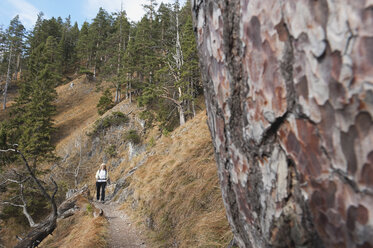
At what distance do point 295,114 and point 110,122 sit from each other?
76.6ft

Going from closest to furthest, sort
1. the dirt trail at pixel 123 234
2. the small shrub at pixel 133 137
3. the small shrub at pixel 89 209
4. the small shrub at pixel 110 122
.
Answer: the dirt trail at pixel 123 234 → the small shrub at pixel 89 209 → the small shrub at pixel 133 137 → the small shrub at pixel 110 122

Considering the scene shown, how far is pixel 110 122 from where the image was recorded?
22.7 m

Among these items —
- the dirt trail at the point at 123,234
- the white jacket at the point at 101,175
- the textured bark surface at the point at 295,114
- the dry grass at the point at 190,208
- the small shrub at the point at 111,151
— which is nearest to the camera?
the textured bark surface at the point at 295,114

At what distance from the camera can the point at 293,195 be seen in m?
0.74

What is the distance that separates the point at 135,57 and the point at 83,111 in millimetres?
11624

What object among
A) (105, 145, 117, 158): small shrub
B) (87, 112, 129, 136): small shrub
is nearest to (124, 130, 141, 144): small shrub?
Result: (105, 145, 117, 158): small shrub

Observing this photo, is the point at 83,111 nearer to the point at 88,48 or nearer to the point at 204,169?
the point at 88,48

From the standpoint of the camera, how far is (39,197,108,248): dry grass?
4.70 m

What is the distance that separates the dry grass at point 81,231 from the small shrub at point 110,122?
549 inches

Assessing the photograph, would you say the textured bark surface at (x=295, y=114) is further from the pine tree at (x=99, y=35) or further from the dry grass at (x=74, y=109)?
the pine tree at (x=99, y=35)

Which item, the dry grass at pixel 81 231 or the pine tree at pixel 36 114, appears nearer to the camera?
the dry grass at pixel 81 231

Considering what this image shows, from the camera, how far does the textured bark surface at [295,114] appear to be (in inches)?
20.9

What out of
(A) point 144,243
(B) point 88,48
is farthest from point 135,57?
(A) point 144,243

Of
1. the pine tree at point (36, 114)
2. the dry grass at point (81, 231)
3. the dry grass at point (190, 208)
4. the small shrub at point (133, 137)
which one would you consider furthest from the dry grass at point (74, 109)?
the dry grass at point (190, 208)
